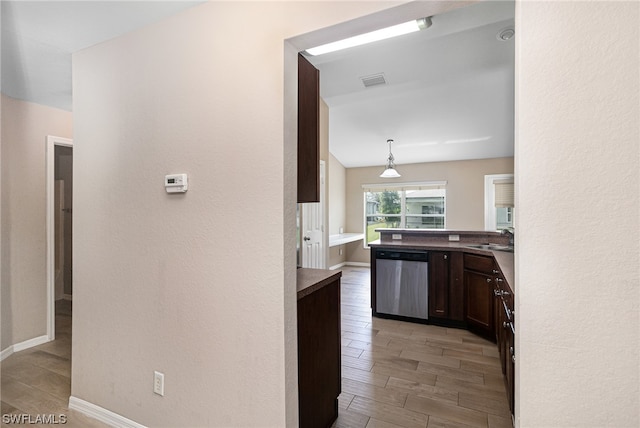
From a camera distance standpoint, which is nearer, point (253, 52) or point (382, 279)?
point (253, 52)

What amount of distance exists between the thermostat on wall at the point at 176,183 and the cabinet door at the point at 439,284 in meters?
2.91

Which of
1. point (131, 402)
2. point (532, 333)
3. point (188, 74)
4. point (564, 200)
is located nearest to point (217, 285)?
point (131, 402)

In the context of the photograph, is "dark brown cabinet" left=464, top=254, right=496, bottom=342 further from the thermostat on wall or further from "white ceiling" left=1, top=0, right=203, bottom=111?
"white ceiling" left=1, top=0, right=203, bottom=111

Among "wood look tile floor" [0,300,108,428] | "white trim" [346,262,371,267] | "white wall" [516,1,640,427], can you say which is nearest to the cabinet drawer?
"white wall" [516,1,640,427]

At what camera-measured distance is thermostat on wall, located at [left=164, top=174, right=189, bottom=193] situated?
5.32 ft

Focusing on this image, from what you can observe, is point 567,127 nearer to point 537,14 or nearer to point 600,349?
point 537,14

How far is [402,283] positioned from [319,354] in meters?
2.27

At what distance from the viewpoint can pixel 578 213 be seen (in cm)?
97

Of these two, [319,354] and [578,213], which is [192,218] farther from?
[578,213]

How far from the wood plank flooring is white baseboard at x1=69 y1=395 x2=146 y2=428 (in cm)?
4

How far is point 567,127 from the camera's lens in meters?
0.97

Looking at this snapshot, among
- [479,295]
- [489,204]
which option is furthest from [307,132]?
[489,204]

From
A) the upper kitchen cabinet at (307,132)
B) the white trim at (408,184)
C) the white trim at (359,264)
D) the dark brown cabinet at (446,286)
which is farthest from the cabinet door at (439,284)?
the white trim at (359,264)

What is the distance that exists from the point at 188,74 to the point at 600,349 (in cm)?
206
